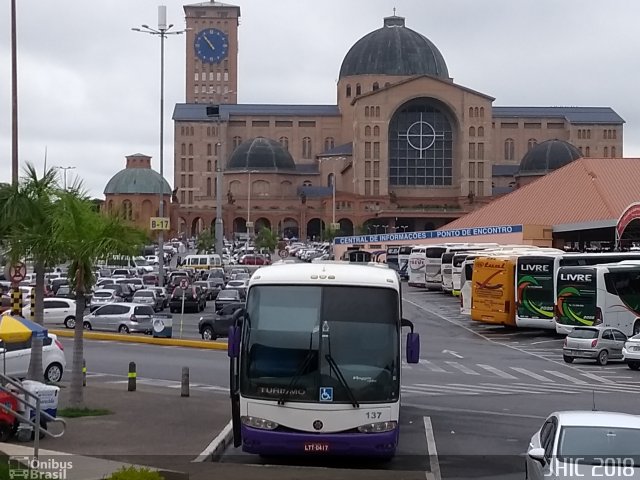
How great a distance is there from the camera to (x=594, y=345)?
110ft

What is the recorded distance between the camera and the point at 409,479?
13.7m

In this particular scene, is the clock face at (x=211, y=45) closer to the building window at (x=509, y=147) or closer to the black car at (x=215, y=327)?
the building window at (x=509, y=147)

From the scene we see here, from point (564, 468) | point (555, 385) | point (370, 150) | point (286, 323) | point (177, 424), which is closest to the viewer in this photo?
point (564, 468)

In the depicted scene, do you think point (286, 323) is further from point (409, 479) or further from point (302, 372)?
point (409, 479)

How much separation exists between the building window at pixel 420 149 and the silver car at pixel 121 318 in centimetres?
8695

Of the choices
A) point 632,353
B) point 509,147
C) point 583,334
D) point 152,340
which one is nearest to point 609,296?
point 583,334

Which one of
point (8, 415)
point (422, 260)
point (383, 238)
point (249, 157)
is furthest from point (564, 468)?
point (249, 157)

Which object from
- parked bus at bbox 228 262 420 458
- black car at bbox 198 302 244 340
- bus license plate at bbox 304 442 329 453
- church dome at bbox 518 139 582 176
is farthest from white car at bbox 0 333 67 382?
church dome at bbox 518 139 582 176

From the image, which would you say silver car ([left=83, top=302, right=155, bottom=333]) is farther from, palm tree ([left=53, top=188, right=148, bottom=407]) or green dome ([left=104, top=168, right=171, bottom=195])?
green dome ([left=104, top=168, right=171, bottom=195])

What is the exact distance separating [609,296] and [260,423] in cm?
2491

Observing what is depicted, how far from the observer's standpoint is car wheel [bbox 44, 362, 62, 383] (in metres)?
25.4

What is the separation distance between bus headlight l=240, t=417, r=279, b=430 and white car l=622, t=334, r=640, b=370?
19744 millimetres

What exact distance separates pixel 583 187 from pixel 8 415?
61.0 meters

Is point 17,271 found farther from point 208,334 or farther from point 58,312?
point 58,312
